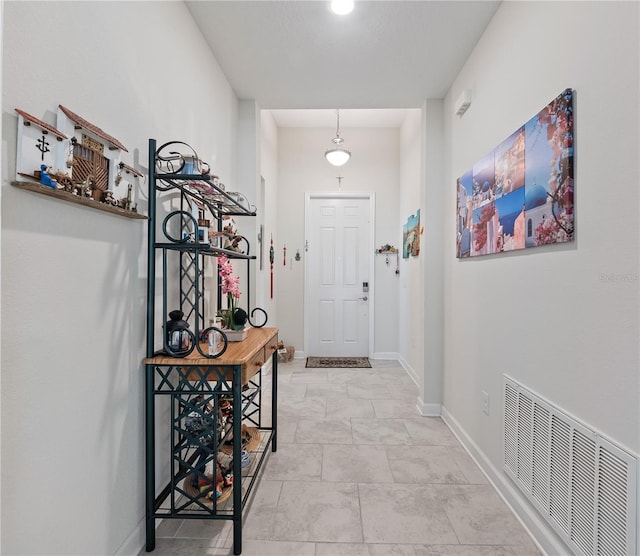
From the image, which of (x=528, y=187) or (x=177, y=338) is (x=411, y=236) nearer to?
(x=528, y=187)

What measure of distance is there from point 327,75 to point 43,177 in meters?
2.27

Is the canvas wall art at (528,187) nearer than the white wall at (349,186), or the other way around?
the canvas wall art at (528,187)

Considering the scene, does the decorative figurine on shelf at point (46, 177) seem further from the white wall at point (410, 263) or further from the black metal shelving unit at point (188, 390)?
the white wall at point (410, 263)

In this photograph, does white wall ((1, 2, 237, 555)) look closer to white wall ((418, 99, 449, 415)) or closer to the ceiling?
the ceiling

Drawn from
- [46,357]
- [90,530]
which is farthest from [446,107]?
[90,530]

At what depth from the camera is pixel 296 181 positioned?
5.10 meters

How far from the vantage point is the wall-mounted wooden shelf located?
961 mm

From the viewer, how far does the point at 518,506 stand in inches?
71.1

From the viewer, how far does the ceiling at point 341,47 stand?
208cm

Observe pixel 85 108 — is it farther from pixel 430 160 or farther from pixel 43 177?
pixel 430 160

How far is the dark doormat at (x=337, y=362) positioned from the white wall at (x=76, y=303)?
321cm

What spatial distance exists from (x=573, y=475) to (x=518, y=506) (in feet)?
1.92

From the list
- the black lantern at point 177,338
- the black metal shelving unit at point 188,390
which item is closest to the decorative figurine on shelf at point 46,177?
the black metal shelving unit at point 188,390

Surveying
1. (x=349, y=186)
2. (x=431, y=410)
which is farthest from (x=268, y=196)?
(x=431, y=410)
